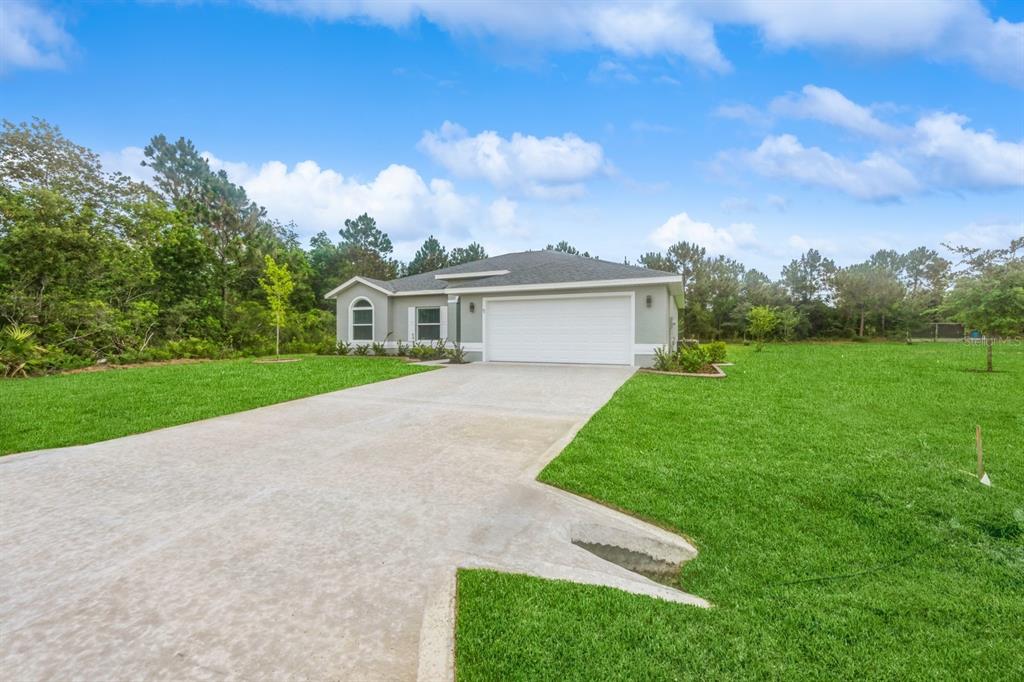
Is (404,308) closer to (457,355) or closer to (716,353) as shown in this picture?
(457,355)

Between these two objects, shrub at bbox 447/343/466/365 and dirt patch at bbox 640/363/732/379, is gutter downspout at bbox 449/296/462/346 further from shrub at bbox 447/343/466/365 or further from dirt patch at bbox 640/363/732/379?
dirt patch at bbox 640/363/732/379

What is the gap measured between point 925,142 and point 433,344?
18.3 m

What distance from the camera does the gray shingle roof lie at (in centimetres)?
1293

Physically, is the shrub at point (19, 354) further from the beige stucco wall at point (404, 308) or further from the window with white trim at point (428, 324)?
the window with white trim at point (428, 324)

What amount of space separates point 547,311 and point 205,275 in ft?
57.7

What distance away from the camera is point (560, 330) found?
1339cm

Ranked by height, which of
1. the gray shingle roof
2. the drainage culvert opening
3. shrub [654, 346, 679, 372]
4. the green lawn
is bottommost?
the drainage culvert opening

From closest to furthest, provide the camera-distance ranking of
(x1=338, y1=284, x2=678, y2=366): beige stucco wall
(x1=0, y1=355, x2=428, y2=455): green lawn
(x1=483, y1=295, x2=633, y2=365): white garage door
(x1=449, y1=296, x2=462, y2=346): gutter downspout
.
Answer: (x1=0, y1=355, x2=428, y2=455): green lawn
(x1=338, y1=284, x2=678, y2=366): beige stucco wall
(x1=483, y1=295, x2=633, y2=365): white garage door
(x1=449, y1=296, x2=462, y2=346): gutter downspout

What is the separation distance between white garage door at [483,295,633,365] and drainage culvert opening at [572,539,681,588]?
32.2 feet

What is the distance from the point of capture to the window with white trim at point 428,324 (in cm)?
1669

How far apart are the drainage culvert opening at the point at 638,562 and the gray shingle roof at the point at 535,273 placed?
10006mm

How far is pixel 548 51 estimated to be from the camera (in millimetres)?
12906

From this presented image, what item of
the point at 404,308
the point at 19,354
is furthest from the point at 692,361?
the point at 19,354

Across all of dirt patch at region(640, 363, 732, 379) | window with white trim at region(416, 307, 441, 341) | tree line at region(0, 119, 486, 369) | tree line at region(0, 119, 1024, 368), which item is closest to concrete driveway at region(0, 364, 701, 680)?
dirt patch at region(640, 363, 732, 379)
